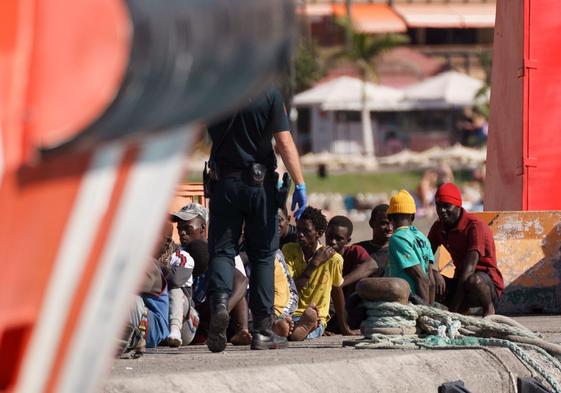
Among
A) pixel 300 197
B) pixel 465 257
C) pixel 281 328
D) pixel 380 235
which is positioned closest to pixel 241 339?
pixel 281 328

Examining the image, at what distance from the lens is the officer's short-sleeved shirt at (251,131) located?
7922 millimetres

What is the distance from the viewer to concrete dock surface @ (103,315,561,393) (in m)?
5.74

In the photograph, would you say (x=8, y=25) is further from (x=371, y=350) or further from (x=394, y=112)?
(x=394, y=112)

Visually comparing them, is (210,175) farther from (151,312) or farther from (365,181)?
(365,181)

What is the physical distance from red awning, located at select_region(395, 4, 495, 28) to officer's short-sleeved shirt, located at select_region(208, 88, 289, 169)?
53.6 m

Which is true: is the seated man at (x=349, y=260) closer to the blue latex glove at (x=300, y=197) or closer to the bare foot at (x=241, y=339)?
the blue latex glove at (x=300, y=197)

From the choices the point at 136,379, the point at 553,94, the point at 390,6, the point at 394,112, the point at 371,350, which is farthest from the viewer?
the point at 390,6

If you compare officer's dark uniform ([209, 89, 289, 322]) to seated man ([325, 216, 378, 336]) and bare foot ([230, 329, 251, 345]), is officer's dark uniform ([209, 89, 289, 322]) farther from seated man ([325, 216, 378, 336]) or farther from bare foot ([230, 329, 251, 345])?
seated man ([325, 216, 378, 336])

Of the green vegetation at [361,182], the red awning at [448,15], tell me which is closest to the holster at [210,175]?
the green vegetation at [361,182]

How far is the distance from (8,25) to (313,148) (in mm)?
52144

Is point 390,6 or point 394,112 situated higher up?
point 390,6

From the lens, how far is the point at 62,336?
110 inches

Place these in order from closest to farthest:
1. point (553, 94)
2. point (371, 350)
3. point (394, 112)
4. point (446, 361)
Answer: point (446, 361)
point (371, 350)
point (553, 94)
point (394, 112)

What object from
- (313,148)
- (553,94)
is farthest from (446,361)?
(313,148)
